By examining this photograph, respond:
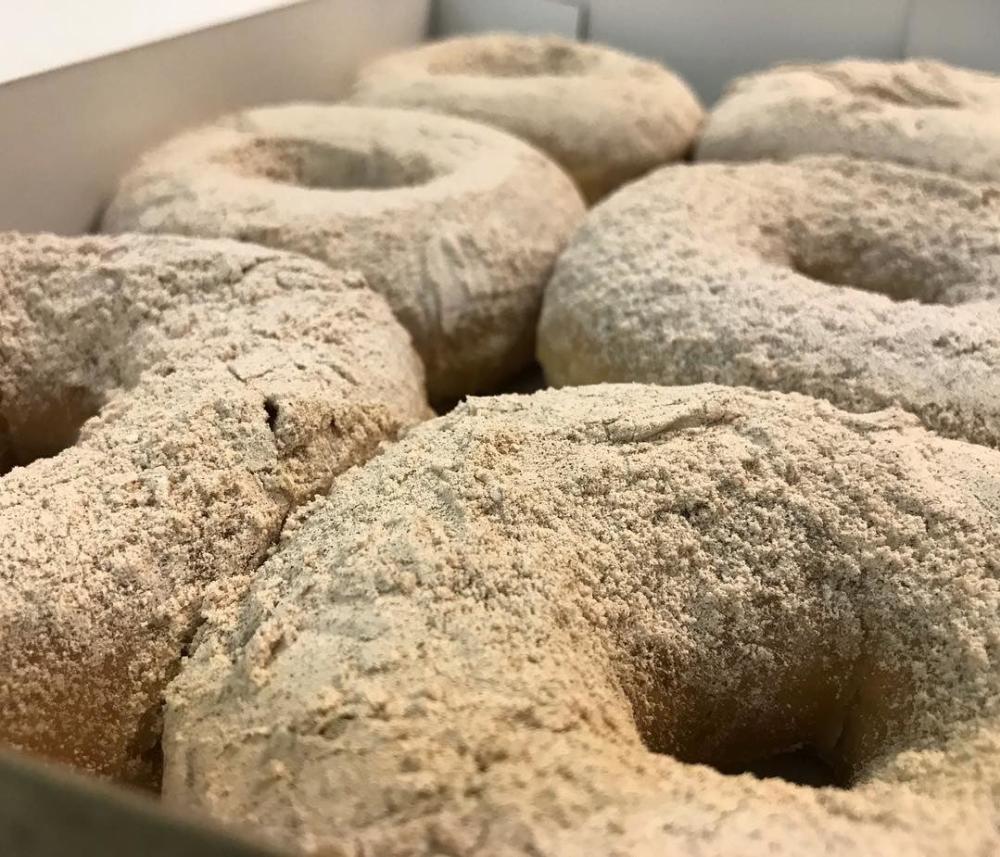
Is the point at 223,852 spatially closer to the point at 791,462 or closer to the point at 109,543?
the point at 109,543

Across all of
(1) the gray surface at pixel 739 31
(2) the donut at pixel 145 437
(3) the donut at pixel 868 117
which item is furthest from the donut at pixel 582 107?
(2) the donut at pixel 145 437

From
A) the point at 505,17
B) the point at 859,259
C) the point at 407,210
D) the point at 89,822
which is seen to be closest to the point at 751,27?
the point at 505,17

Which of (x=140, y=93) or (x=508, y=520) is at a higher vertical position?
(x=140, y=93)

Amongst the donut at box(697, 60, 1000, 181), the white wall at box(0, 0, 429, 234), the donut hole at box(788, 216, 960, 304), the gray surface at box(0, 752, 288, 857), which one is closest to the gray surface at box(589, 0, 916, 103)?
the donut at box(697, 60, 1000, 181)

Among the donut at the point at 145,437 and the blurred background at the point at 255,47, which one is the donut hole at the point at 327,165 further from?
the donut at the point at 145,437

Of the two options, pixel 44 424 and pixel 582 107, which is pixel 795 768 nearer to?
pixel 44 424

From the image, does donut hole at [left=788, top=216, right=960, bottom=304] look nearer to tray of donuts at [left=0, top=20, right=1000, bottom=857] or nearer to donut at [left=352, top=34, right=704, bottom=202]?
tray of donuts at [left=0, top=20, right=1000, bottom=857]
